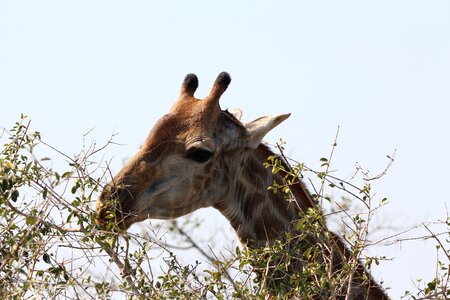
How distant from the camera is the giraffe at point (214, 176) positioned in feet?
33.4

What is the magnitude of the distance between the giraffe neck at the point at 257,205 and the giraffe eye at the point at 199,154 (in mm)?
323

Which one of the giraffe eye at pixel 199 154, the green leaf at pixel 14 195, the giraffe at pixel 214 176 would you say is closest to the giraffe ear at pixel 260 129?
the giraffe at pixel 214 176

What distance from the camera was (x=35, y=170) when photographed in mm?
8328

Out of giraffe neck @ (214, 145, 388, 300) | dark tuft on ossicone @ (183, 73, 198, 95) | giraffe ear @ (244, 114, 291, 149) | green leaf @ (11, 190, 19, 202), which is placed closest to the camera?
green leaf @ (11, 190, 19, 202)

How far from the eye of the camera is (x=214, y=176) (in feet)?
35.0

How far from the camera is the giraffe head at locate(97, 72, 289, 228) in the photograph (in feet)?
33.2

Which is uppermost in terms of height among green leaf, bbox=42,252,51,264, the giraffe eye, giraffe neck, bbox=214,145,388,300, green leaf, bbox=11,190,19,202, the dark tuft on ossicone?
the dark tuft on ossicone

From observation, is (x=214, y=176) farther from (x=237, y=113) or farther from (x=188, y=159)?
(x=237, y=113)

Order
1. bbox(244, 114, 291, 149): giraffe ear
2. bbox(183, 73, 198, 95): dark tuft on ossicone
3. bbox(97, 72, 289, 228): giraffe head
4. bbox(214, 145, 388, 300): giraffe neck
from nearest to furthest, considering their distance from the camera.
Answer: bbox(97, 72, 289, 228): giraffe head → bbox(214, 145, 388, 300): giraffe neck → bbox(244, 114, 291, 149): giraffe ear → bbox(183, 73, 198, 95): dark tuft on ossicone

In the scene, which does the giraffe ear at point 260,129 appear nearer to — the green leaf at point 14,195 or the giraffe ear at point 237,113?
the giraffe ear at point 237,113

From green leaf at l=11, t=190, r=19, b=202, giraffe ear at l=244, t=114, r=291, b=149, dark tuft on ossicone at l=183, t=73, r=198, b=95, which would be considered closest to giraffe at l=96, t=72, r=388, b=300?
giraffe ear at l=244, t=114, r=291, b=149

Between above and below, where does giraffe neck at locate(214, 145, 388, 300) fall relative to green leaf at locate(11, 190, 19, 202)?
above

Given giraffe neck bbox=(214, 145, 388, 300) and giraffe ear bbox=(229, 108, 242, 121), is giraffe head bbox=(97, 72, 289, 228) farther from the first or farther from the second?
giraffe ear bbox=(229, 108, 242, 121)

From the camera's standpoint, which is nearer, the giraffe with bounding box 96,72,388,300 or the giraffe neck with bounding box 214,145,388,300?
the giraffe with bounding box 96,72,388,300
